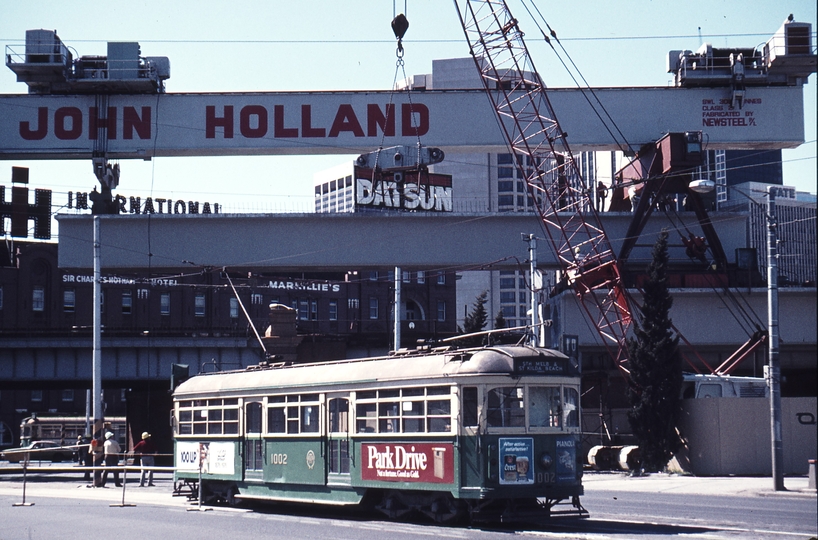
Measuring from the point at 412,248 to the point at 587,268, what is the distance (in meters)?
8.53

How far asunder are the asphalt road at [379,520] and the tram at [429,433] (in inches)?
19.7

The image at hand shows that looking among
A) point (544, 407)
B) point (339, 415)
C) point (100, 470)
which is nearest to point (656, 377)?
point (100, 470)

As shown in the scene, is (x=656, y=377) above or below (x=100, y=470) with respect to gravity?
above

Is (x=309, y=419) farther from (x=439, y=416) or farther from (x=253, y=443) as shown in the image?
(x=439, y=416)

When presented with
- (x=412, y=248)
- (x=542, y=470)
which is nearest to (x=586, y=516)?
(x=542, y=470)

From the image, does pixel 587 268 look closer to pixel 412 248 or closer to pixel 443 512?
pixel 412 248

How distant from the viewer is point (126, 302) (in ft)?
315

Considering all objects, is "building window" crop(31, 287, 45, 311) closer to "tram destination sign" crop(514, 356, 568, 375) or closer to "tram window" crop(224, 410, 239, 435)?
"tram window" crop(224, 410, 239, 435)

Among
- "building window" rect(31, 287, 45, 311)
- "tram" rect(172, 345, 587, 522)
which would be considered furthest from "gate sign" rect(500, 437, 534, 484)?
"building window" rect(31, 287, 45, 311)

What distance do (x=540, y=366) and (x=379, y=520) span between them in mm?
4134

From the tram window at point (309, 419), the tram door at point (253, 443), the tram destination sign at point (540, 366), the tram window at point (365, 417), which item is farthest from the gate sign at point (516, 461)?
the tram door at point (253, 443)

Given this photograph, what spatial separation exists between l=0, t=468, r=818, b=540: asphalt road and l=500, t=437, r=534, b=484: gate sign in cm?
79

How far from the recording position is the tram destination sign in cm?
1744

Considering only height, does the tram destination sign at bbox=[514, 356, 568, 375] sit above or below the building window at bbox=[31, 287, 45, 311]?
below
